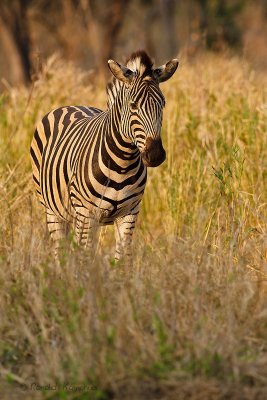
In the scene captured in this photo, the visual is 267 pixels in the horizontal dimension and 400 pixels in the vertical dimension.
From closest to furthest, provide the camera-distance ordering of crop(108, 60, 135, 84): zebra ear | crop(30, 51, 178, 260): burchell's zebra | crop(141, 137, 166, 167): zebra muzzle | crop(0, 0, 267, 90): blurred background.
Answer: crop(141, 137, 166, 167): zebra muzzle < crop(30, 51, 178, 260): burchell's zebra < crop(108, 60, 135, 84): zebra ear < crop(0, 0, 267, 90): blurred background

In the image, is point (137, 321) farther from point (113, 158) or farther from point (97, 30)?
point (97, 30)

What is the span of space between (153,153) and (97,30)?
18.3 metres

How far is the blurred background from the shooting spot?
19.2m

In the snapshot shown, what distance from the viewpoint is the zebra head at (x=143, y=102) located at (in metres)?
4.93

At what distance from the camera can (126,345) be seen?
3.82m

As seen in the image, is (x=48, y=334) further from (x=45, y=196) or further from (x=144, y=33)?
(x=144, y=33)

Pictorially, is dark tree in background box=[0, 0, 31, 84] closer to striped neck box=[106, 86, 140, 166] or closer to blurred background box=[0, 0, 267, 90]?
blurred background box=[0, 0, 267, 90]

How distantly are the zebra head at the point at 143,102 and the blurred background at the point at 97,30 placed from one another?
11.8 m

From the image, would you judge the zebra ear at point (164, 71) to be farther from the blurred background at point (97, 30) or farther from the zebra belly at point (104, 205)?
the blurred background at point (97, 30)

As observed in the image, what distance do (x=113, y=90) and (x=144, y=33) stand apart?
15820 millimetres

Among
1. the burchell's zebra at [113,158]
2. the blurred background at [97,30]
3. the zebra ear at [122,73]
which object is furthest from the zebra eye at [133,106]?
the blurred background at [97,30]

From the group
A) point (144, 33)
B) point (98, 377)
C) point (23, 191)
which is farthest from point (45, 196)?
point (144, 33)

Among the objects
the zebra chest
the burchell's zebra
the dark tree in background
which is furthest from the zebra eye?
the dark tree in background

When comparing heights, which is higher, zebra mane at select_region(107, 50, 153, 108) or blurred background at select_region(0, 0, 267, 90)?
blurred background at select_region(0, 0, 267, 90)
